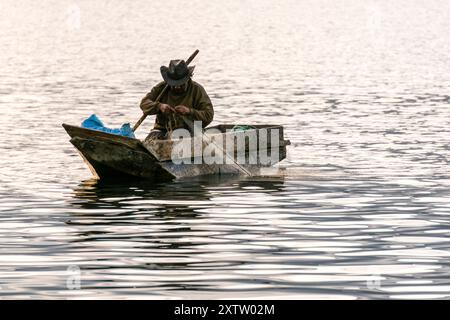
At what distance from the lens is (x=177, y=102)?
23.7 m

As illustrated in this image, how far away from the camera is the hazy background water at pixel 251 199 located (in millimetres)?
14891

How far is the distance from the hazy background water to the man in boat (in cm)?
105

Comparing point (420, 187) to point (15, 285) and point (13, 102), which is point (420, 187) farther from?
point (13, 102)

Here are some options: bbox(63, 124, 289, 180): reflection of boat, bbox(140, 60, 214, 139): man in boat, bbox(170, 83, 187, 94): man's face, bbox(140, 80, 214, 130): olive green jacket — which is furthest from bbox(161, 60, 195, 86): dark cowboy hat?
bbox(63, 124, 289, 180): reflection of boat

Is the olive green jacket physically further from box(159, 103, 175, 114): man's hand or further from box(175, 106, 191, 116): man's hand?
box(159, 103, 175, 114): man's hand

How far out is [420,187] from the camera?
2252cm

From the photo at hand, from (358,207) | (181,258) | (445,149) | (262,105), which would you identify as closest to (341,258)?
(181,258)

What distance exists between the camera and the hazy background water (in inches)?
586

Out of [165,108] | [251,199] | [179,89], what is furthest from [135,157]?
[251,199]

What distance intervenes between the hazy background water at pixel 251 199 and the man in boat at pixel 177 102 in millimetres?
1053

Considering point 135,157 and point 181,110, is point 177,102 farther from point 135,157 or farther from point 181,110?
point 135,157

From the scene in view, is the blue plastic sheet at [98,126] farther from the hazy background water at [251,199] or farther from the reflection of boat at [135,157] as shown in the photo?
the hazy background water at [251,199]

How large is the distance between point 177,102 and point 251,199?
3.09 meters

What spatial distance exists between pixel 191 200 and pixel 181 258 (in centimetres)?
524
